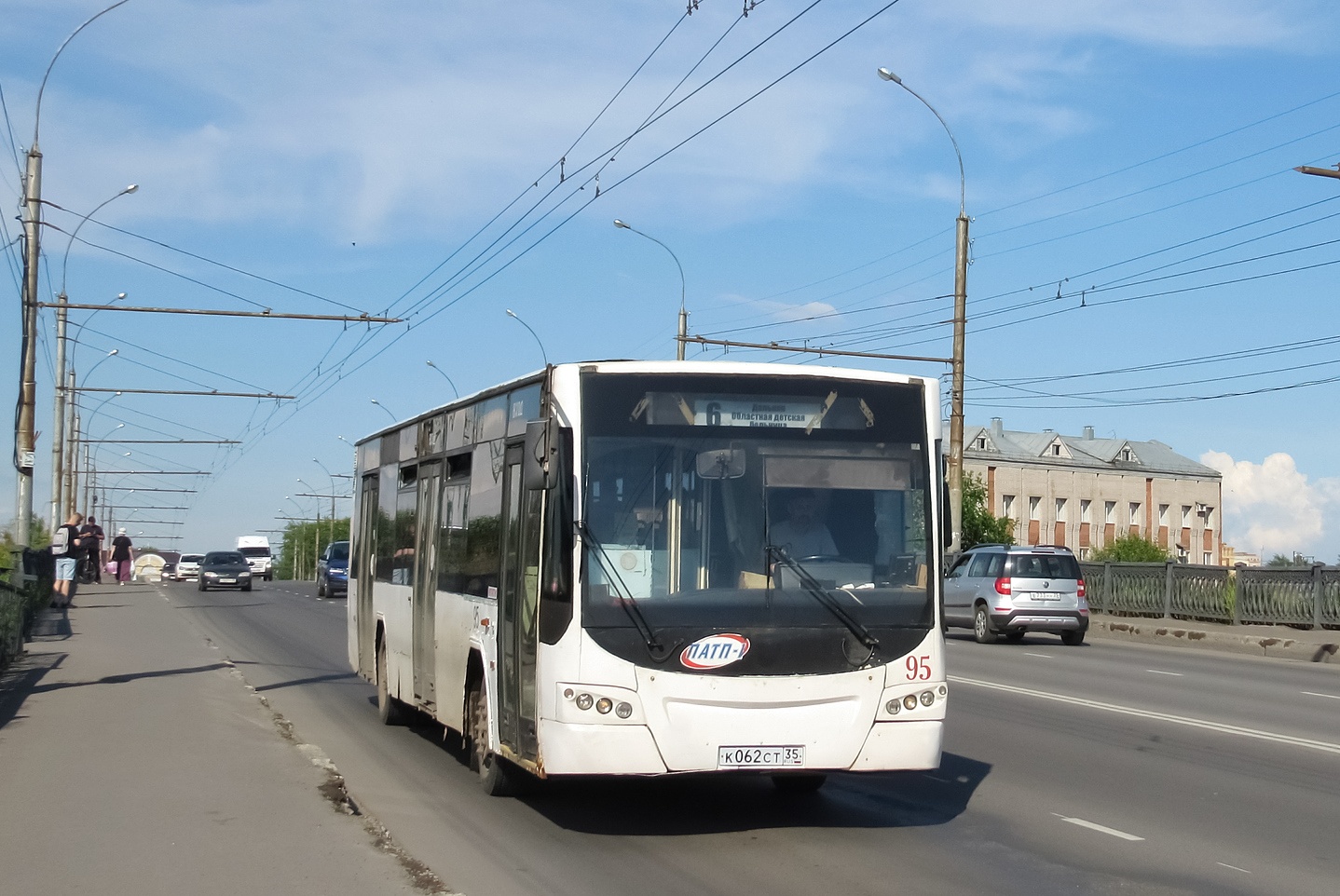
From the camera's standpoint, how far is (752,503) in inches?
324

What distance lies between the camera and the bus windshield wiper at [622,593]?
788cm

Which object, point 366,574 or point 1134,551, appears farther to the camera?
point 1134,551

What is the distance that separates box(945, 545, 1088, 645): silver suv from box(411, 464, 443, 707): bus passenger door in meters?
16.9

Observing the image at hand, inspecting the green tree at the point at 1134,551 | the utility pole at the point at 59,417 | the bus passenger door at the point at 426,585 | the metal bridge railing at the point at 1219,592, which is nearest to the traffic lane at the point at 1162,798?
the bus passenger door at the point at 426,585

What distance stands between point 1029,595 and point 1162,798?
17.5m

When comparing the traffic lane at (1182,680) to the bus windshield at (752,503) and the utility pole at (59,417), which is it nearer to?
the bus windshield at (752,503)

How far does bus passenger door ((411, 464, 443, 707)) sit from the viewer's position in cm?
1121

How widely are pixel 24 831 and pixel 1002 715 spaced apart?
30.3ft


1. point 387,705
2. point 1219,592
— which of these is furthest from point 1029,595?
point 387,705

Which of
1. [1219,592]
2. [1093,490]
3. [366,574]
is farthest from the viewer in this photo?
[1093,490]

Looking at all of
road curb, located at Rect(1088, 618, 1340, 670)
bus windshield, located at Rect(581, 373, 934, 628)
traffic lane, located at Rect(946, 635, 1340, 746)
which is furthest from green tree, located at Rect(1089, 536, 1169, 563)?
bus windshield, located at Rect(581, 373, 934, 628)

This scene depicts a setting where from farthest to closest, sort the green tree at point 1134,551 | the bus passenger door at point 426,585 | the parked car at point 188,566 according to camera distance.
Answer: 1. the green tree at point 1134,551
2. the parked car at point 188,566
3. the bus passenger door at point 426,585

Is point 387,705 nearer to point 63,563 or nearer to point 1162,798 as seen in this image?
point 1162,798

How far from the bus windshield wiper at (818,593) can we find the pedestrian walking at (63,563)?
63.3ft
